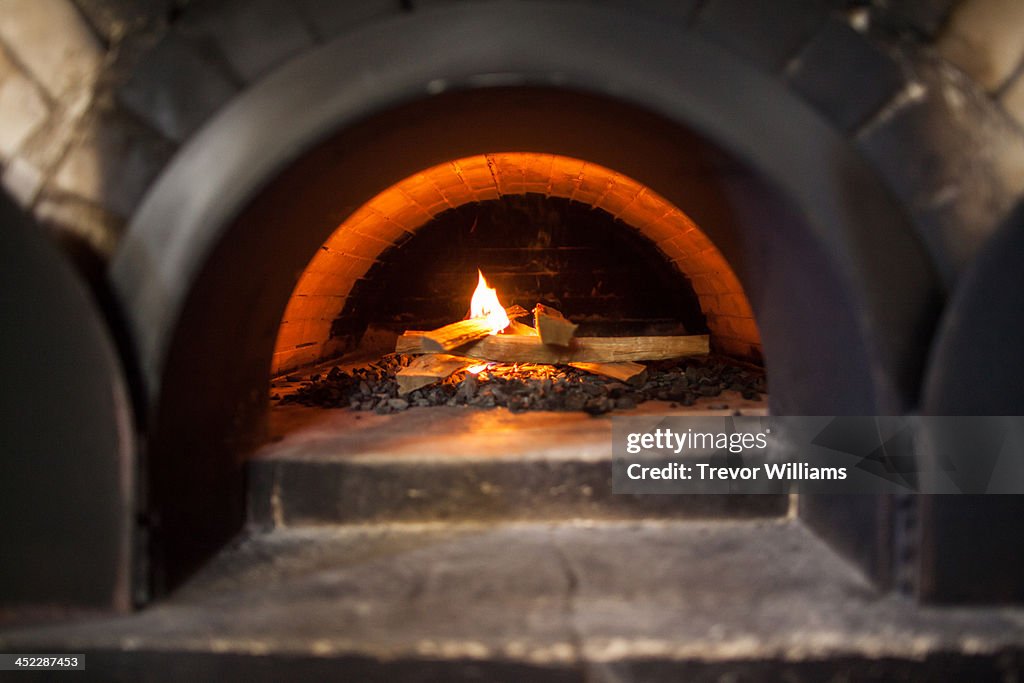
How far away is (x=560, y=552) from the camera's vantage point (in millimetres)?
1604

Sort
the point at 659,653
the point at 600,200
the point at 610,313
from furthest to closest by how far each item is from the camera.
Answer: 1. the point at 610,313
2. the point at 600,200
3. the point at 659,653

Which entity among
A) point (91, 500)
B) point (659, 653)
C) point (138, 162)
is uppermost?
point (138, 162)

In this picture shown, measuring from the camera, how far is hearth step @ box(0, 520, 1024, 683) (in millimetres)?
1205

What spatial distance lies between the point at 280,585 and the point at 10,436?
789 millimetres

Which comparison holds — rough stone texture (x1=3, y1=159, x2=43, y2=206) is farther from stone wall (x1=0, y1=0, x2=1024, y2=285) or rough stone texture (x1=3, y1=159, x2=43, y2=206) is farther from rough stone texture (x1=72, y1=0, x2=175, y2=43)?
rough stone texture (x1=72, y1=0, x2=175, y2=43)

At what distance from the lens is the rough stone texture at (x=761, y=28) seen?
4.51ft

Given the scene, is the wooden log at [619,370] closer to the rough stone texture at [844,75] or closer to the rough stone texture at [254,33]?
the rough stone texture at [844,75]

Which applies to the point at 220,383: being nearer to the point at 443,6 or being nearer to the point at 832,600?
the point at 443,6

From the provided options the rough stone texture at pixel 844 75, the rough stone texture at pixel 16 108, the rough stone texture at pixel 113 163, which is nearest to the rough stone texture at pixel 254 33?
the rough stone texture at pixel 113 163

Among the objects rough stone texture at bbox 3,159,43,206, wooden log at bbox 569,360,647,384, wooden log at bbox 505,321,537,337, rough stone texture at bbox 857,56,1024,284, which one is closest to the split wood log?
wooden log at bbox 505,321,537,337

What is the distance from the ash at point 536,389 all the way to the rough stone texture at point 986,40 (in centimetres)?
145

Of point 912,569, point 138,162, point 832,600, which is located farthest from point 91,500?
point 912,569

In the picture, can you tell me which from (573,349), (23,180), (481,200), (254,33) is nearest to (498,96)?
(254,33)

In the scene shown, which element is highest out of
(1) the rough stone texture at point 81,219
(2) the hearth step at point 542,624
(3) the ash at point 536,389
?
(1) the rough stone texture at point 81,219
